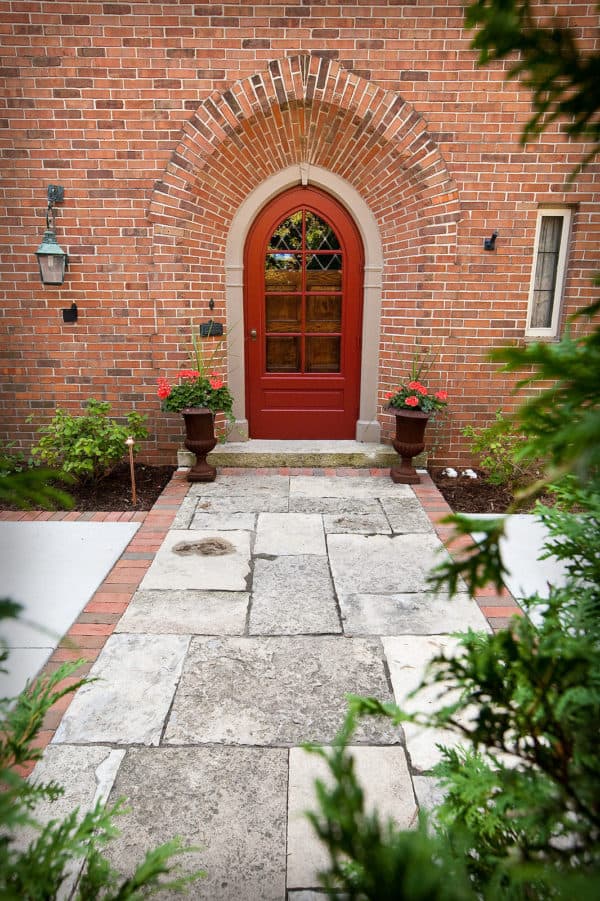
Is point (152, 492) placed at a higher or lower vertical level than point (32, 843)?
lower

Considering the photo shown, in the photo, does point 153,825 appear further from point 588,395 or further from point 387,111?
point 387,111

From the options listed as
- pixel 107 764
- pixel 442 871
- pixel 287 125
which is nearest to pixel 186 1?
pixel 287 125

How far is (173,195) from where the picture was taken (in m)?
5.52

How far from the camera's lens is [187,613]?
11.6 feet

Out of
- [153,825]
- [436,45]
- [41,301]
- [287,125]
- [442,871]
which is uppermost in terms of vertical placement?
[436,45]

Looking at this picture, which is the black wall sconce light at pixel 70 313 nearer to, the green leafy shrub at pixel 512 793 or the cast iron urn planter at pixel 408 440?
Answer: the cast iron urn planter at pixel 408 440

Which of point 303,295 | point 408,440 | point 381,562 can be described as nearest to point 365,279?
point 303,295

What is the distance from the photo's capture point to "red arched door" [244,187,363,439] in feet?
19.7

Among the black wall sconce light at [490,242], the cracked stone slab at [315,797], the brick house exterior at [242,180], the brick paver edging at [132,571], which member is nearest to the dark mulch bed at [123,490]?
the brick paver edging at [132,571]

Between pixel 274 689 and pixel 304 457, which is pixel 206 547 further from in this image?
pixel 304 457

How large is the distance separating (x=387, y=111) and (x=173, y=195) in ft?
6.27

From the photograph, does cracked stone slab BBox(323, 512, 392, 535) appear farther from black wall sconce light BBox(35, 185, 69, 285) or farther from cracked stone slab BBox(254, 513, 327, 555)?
black wall sconce light BBox(35, 185, 69, 285)

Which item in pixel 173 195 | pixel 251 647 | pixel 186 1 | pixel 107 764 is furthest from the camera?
pixel 173 195

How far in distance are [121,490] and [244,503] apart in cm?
113
